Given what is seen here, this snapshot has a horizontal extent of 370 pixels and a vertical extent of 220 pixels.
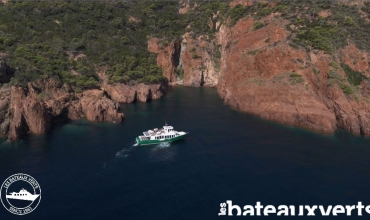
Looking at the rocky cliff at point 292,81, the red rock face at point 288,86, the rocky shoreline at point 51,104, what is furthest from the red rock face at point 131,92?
the red rock face at point 288,86

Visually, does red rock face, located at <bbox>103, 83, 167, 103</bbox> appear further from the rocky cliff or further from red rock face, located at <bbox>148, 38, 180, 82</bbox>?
red rock face, located at <bbox>148, 38, 180, 82</bbox>

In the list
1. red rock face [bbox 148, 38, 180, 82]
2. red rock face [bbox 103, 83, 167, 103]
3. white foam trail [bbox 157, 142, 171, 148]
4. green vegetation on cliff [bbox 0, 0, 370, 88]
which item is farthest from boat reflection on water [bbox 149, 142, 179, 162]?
red rock face [bbox 148, 38, 180, 82]

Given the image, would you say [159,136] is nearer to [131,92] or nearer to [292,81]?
[131,92]

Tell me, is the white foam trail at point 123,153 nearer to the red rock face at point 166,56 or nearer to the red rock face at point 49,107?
the red rock face at point 49,107

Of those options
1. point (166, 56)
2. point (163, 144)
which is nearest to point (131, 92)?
point (166, 56)

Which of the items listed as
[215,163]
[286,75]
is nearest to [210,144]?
[215,163]

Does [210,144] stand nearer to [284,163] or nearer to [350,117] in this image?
[284,163]
